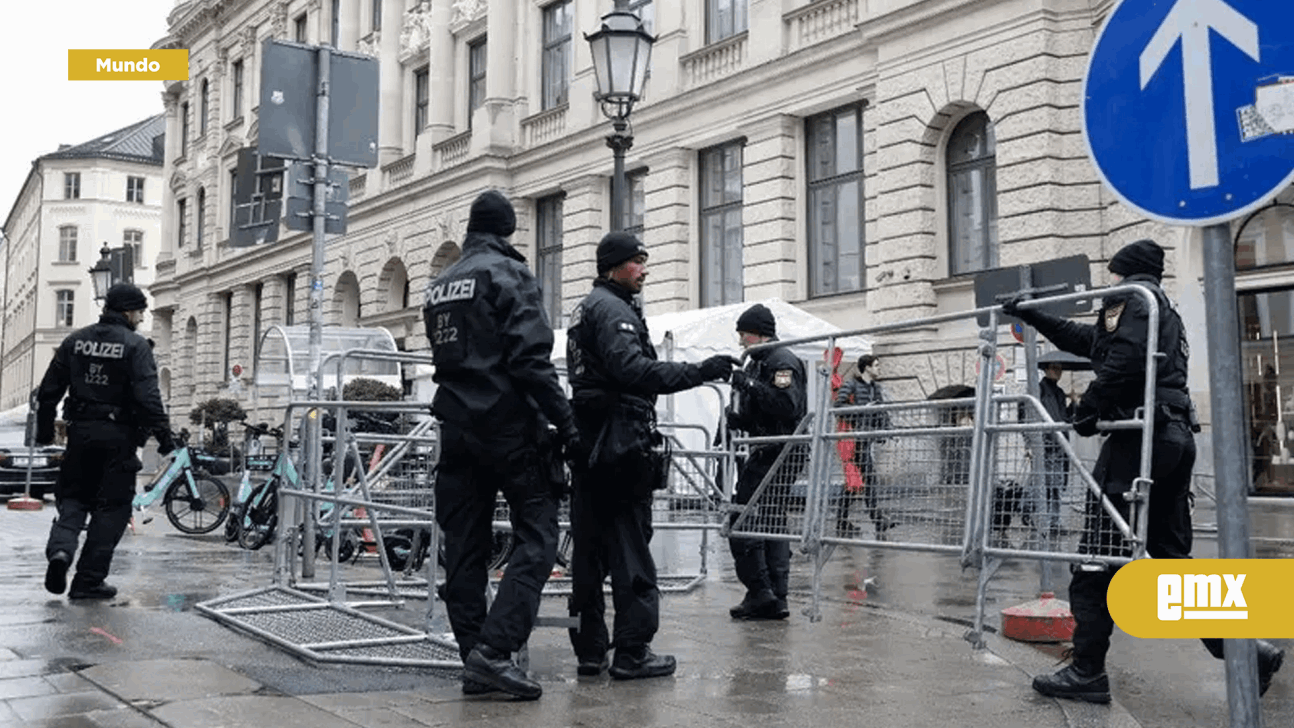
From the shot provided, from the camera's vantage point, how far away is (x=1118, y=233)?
57.5ft

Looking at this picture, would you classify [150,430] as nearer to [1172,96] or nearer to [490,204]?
[490,204]

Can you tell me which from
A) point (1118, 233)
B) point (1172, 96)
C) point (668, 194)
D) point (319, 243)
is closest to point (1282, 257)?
point (1118, 233)

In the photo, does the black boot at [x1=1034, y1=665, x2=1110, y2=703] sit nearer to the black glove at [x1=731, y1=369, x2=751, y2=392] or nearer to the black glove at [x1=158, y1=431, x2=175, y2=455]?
the black glove at [x1=731, y1=369, x2=751, y2=392]

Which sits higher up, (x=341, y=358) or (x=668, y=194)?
(x=668, y=194)

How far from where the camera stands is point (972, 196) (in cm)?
1980

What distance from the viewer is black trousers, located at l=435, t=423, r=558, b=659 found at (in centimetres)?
545

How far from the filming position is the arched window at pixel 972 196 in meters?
19.5

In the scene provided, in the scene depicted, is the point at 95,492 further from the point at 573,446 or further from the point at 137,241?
the point at 137,241

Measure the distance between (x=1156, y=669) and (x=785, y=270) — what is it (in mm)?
16328

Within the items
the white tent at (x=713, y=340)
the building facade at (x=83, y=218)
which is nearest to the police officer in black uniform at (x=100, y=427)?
the white tent at (x=713, y=340)

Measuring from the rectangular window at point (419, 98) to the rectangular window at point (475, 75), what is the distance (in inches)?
92.5

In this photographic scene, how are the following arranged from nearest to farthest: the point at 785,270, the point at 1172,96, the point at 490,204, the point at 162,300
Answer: the point at 1172,96 → the point at 490,204 → the point at 785,270 → the point at 162,300

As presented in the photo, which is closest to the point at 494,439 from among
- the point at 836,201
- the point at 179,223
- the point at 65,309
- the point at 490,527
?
the point at 490,527

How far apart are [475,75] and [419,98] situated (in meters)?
2.90
